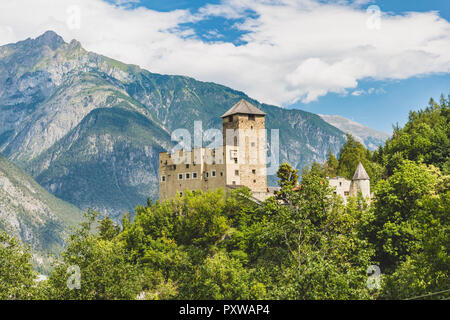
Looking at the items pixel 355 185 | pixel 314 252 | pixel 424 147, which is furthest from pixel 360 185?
pixel 314 252

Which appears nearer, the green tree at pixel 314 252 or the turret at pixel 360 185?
the green tree at pixel 314 252

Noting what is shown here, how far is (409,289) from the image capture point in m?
48.1

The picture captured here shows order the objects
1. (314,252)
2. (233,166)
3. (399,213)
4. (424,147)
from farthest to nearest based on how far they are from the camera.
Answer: (424,147)
(233,166)
(399,213)
(314,252)

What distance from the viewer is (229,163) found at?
81.8 metres

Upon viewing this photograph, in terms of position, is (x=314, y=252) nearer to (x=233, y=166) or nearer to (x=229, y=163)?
(x=229, y=163)

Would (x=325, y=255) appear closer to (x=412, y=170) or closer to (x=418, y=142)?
(x=412, y=170)

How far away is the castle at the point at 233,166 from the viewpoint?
80875 mm

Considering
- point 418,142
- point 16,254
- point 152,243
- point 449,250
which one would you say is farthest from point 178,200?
point 449,250

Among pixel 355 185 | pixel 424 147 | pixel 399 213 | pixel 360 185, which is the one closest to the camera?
pixel 399 213

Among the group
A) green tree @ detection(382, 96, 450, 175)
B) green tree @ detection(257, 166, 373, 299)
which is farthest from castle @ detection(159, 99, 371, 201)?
green tree @ detection(257, 166, 373, 299)

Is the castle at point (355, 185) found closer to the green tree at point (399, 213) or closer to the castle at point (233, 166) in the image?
the castle at point (233, 166)

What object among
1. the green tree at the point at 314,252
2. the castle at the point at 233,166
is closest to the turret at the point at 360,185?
the castle at the point at 233,166

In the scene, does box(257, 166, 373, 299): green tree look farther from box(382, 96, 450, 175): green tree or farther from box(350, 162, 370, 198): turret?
box(382, 96, 450, 175): green tree

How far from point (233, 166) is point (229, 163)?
0.84 metres
